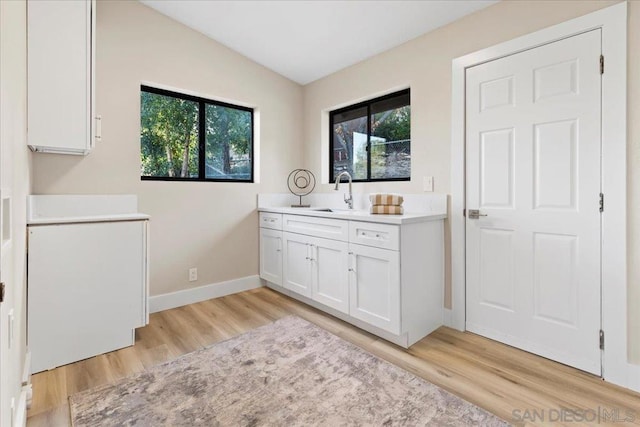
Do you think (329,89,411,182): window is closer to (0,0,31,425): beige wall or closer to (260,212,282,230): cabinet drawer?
(260,212,282,230): cabinet drawer

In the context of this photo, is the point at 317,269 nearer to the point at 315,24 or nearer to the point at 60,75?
the point at 315,24

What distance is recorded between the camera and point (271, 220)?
3359mm

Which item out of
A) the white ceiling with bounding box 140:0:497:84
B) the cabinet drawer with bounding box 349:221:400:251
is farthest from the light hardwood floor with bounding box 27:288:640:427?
the white ceiling with bounding box 140:0:497:84

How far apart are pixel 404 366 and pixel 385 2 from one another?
8.35ft

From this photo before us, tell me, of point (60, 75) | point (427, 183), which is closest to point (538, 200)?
point (427, 183)

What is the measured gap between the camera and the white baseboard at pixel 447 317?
2.51 meters

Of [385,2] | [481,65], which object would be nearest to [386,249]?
[481,65]

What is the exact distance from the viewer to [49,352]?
193 cm

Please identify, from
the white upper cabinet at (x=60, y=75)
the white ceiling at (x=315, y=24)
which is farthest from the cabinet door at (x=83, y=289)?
the white ceiling at (x=315, y=24)

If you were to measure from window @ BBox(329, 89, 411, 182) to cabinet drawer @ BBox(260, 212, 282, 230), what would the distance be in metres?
0.85

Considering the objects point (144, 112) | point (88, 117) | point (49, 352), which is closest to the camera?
point (49, 352)

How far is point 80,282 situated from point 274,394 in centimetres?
143

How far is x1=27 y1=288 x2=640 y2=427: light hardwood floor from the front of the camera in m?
1.56

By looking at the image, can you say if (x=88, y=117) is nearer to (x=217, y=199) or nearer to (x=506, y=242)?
(x=217, y=199)
